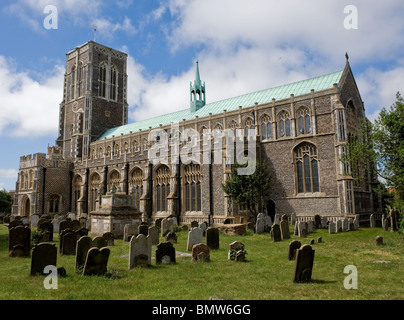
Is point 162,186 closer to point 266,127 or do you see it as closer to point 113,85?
point 266,127

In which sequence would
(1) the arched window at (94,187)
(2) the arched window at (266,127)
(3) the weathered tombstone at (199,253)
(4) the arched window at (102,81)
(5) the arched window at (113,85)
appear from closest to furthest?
(3) the weathered tombstone at (199,253), (2) the arched window at (266,127), (1) the arched window at (94,187), (4) the arched window at (102,81), (5) the arched window at (113,85)

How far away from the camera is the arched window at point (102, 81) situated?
42.8 metres

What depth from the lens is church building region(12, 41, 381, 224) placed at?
21453mm

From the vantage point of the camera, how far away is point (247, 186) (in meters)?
20.6

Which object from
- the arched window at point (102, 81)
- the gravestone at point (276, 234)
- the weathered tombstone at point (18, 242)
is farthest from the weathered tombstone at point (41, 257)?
the arched window at point (102, 81)

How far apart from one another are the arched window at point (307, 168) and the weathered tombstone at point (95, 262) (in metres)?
18.0

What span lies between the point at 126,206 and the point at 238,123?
14248mm

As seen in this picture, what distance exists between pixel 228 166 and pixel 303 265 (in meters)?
15.2

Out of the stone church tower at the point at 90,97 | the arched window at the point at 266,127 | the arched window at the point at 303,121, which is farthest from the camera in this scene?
the stone church tower at the point at 90,97

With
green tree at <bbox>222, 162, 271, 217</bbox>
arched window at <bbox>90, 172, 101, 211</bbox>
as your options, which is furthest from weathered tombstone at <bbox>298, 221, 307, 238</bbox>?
arched window at <bbox>90, 172, 101, 211</bbox>

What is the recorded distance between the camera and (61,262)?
8.72m

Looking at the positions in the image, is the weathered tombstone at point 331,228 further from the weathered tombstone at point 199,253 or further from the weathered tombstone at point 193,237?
the weathered tombstone at point 199,253
